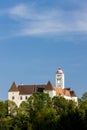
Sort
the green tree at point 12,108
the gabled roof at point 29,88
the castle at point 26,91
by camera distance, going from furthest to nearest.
Answer: the gabled roof at point 29,88, the castle at point 26,91, the green tree at point 12,108

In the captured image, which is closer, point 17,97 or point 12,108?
point 12,108

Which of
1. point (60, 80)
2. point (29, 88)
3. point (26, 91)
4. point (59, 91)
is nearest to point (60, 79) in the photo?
point (60, 80)

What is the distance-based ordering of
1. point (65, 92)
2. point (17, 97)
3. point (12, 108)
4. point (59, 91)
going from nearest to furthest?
point (12, 108)
point (17, 97)
point (59, 91)
point (65, 92)

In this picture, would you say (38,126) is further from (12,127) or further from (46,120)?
(12,127)

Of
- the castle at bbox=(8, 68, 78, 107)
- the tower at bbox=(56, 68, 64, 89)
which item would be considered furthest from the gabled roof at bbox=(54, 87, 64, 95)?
the tower at bbox=(56, 68, 64, 89)

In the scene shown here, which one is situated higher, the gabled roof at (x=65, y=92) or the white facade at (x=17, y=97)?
the gabled roof at (x=65, y=92)

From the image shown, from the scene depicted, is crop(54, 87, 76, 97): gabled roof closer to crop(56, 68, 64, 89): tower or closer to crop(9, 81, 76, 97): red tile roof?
crop(9, 81, 76, 97): red tile roof

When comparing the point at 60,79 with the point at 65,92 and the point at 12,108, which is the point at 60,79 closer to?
the point at 65,92

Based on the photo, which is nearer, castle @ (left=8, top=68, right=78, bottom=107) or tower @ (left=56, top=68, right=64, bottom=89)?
castle @ (left=8, top=68, right=78, bottom=107)

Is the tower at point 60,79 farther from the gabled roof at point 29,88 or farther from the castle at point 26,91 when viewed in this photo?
the gabled roof at point 29,88

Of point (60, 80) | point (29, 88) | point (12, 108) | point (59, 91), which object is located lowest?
point (12, 108)

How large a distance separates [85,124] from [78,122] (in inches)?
58.6

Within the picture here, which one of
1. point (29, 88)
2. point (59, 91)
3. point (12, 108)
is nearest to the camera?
point (12, 108)

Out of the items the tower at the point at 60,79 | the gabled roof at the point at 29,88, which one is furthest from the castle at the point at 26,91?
the tower at the point at 60,79
